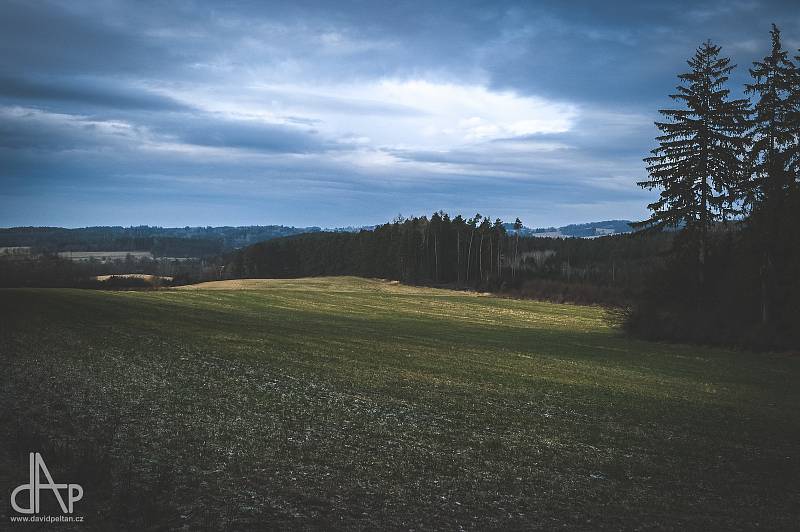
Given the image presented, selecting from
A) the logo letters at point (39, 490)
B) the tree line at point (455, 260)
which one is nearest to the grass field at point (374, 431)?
the logo letters at point (39, 490)

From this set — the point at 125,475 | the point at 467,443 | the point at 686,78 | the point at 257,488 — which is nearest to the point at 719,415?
the point at 467,443

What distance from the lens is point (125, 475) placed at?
9.39m

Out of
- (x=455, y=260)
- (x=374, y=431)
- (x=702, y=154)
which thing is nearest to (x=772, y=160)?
(x=702, y=154)

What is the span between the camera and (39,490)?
8.42 meters

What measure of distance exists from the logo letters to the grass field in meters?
0.18

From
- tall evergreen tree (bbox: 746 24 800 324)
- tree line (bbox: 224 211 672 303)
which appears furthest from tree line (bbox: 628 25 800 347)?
tree line (bbox: 224 211 672 303)

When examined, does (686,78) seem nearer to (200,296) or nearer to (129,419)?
(129,419)

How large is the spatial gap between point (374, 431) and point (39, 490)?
7395 mm

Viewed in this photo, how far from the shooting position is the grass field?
9031 millimetres

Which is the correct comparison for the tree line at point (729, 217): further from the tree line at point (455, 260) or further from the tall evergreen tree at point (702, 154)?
the tree line at point (455, 260)

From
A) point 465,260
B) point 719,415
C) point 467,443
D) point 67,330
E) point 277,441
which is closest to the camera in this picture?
point 277,441

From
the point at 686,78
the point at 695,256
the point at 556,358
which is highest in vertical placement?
the point at 686,78

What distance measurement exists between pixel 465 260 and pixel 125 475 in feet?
400

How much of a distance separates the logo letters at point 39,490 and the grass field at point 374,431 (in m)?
0.18
